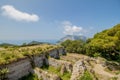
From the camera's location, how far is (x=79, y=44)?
77.6m

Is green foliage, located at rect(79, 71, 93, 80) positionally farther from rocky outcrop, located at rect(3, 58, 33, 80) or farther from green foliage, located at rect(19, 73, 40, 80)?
rocky outcrop, located at rect(3, 58, 33, 80)

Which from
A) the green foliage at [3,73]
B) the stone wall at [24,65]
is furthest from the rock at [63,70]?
the green foliage at [3,73]

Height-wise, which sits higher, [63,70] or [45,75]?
[63,70]

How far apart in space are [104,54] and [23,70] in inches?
1034

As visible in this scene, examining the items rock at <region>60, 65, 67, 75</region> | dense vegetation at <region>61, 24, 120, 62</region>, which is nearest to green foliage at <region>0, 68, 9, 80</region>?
rock at <region>60, 65, 67, 75</region>

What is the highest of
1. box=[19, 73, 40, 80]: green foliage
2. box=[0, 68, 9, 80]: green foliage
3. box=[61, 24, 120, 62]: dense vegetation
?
box=[61, 24, 120, 62]: dense vegetation

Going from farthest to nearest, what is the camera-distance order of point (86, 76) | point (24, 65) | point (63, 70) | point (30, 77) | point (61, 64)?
point (61, 64) < point (63, 70) < point (24, 65) < point (30, 77) < point (86, 76)

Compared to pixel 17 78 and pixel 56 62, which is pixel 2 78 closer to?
pixel 17 78

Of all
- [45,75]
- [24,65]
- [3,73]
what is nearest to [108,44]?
[45,75]

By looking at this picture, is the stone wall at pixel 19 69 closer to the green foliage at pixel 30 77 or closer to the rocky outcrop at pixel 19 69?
the rocky outcrop at pixel 19 69

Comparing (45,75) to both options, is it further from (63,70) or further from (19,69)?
(63,70)

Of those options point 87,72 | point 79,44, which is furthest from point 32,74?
point 79,44

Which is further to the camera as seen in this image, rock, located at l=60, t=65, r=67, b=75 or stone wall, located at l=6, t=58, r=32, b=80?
rock, located at l=60, t=65, r=67, b=75

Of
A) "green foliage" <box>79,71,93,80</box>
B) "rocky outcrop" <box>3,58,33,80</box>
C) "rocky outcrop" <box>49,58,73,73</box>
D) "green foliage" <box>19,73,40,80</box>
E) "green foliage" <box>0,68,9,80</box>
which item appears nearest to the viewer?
"green foliage" <box>79,71,93,80</box>
